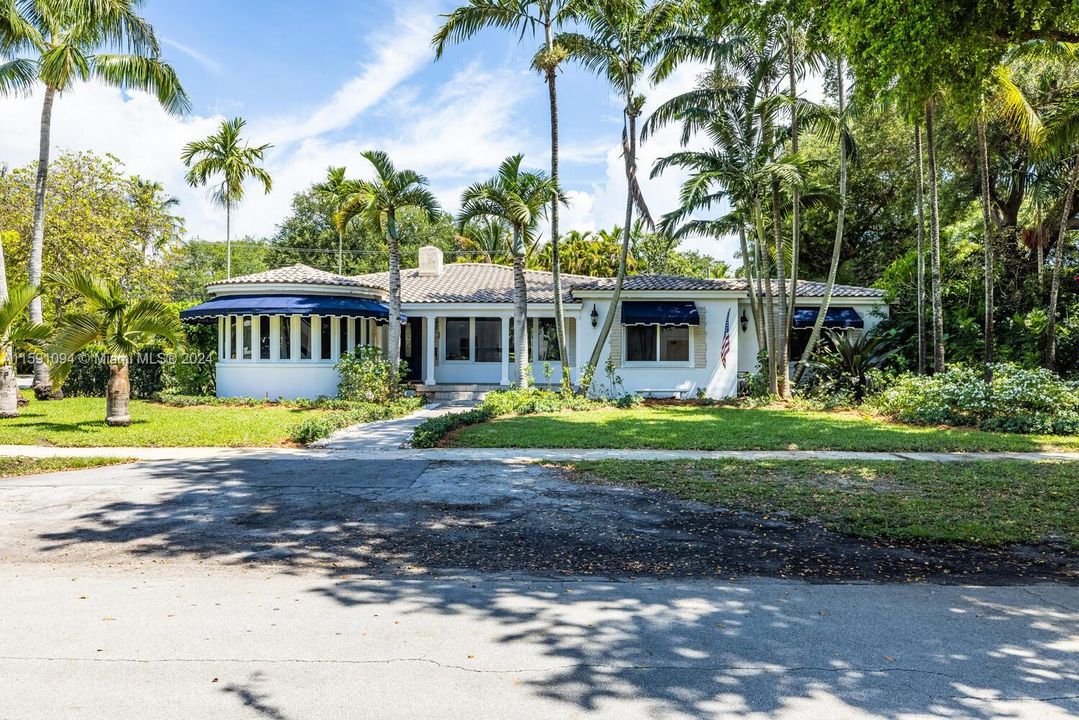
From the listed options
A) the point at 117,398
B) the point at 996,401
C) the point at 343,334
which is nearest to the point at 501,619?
the point at 117,398

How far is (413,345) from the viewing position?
72.9 feet

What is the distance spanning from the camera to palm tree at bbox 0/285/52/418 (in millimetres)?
13633

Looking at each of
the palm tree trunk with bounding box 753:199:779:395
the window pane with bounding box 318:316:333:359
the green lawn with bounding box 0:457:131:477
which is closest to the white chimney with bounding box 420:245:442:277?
the window pane with bounding box 318:316:333:359

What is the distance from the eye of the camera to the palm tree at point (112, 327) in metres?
13.2

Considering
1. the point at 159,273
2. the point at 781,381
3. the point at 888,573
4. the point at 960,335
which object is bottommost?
the point at 888,573

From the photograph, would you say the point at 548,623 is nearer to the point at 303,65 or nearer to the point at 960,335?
the point at 303,65

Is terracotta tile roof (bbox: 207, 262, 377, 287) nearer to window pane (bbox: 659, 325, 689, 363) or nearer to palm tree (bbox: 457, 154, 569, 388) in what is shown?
palm tree (bbox: 457, 154, 569, 388)

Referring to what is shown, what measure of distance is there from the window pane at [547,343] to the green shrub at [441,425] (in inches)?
228

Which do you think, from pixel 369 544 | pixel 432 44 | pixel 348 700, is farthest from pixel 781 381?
pixel 348 700

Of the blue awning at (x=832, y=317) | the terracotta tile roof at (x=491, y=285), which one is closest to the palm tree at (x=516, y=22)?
the terracotta tile roof at (x=491, y=285)

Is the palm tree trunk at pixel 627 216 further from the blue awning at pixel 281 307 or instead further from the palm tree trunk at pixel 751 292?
the blue awning at pixel 281 307

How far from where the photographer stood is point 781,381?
18.2 m

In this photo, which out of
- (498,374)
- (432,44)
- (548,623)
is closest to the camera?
(548,623)

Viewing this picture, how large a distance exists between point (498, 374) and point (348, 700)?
A: 717 inches
